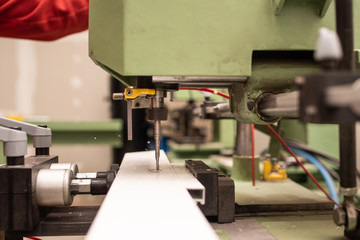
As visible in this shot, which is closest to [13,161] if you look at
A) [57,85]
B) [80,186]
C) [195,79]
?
[80,186]

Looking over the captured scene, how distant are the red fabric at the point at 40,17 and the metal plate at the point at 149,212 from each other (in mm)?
894

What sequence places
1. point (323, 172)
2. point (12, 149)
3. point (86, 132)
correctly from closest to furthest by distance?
point (12, 149) < point (323, 172) < point (86, 132)

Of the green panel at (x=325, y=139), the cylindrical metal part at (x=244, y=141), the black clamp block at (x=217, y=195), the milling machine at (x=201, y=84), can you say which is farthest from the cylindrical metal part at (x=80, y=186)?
the green panel at (x=325, y=139)

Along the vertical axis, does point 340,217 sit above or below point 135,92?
below

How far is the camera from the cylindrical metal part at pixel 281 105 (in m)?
0.50

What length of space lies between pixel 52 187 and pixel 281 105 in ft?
1.59

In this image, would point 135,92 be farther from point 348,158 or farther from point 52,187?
point 348,158

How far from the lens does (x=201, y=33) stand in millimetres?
669

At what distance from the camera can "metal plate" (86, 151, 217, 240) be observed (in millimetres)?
426

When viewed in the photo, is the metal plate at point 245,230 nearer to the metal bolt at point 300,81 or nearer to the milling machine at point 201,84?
the milling machine at point 201,84

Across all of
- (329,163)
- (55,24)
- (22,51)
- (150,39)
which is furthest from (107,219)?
(22,51)

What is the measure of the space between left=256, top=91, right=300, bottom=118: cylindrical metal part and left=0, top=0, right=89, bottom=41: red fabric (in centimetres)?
96

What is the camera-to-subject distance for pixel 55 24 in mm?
1346

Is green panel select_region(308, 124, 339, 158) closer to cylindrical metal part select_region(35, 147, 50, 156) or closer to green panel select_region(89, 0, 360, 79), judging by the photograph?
green panel select_region(89, 0, 360, 79)
